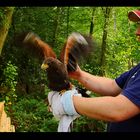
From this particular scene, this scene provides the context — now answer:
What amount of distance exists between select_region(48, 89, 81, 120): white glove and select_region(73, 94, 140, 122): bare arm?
0.03 meters

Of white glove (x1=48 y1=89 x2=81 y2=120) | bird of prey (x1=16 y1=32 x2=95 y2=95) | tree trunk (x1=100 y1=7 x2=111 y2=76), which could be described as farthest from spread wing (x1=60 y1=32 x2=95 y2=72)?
tree trunk (x1=100 y1=7 x2=111 y2=76)

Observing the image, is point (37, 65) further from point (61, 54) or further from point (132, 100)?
point (132, 100)

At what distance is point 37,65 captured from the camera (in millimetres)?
13445

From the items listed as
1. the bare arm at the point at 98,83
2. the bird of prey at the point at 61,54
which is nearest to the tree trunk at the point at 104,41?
the bare arm at the point at 98,83

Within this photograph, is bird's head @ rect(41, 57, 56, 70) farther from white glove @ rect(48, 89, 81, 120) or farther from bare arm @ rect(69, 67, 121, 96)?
bare arm @ rect(69, 67, 121, 96)

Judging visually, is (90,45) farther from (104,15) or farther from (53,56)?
(104,15)

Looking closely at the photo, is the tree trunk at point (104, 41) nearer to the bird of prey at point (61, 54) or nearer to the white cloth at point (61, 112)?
the bird of prey at point (61, 54)

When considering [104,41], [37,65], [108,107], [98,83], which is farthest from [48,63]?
[104,41]

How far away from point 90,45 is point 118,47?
14.7 metres

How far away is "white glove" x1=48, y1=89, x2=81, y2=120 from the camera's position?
2.07m

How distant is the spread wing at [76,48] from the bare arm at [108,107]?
362mm

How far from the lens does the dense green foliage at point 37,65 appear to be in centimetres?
1388

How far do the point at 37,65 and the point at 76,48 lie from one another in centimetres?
1103
